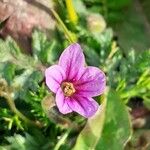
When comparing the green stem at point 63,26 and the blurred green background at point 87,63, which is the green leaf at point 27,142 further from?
the green stem at point 63,26

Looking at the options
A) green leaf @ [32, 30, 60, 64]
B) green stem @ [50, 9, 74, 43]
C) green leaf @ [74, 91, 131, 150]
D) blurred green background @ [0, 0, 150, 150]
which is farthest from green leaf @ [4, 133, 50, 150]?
green stem @ [50, 9, 74, 43]

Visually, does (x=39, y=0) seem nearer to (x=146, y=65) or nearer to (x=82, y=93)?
(x=146, y=65)

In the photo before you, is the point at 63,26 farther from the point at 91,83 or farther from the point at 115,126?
the point at 91,83

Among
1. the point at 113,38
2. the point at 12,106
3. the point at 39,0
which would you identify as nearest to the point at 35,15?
the point at 39,0

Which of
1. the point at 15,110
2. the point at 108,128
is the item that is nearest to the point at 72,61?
the point at 15,110

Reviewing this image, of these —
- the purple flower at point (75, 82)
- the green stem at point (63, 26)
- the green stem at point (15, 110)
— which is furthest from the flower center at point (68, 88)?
the green stem at point (63, 26)

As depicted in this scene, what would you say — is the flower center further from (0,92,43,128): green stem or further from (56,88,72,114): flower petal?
(0,92,43,128): green stem
